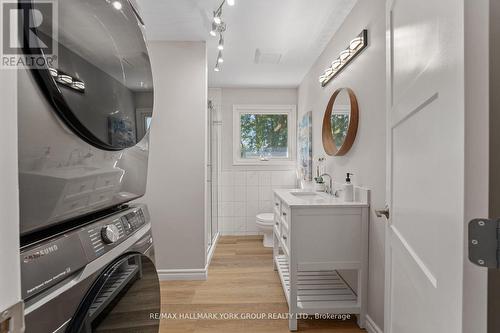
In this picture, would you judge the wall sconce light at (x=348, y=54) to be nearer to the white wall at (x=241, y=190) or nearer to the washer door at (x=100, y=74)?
the washer door at (x=100, y=74)

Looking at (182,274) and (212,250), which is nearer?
(182,274)

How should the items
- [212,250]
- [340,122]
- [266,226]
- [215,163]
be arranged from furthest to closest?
[215,163], [266,226], [212,250], [340,122]

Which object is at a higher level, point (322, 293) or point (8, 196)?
point (8, 196)

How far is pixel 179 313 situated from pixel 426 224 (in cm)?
193

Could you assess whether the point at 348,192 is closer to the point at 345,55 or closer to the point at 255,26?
the point at 345,55

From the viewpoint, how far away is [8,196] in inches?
14.2

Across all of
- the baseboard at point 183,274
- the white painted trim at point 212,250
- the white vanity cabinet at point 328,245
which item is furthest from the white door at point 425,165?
the white painted trim at point 212,250

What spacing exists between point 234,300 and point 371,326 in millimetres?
1049

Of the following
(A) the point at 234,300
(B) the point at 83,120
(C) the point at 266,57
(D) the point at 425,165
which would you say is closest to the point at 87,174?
(B) the point at 83,120

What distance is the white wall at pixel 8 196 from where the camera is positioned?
0.35 meters

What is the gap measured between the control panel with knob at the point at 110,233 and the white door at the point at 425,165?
820 mm

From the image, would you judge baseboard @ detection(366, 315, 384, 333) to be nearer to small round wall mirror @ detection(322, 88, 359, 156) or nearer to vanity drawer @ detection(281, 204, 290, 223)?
vanity drawer @ detection(281, 204, 290, 223)

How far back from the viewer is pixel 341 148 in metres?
2.22

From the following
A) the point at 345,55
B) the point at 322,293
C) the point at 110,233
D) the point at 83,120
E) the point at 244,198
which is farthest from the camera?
the point at 244,198
